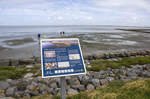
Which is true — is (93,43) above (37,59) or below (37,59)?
above

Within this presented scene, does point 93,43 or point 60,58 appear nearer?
point 60,58

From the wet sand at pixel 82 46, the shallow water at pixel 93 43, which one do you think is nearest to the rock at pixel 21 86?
the wet sand at pixel 82 46

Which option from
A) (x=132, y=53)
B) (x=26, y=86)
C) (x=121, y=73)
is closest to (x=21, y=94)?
(x=26, y=86)

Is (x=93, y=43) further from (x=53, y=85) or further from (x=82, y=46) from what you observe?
(x=53, y=85)

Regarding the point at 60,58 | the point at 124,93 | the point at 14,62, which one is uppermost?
the point at 60,58

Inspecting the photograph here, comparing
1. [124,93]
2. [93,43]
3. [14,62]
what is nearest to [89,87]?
[124,93]

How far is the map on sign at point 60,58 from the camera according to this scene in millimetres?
3819

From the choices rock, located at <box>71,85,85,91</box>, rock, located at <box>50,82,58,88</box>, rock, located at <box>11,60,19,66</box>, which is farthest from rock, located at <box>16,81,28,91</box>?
rock, located at <box>11,60,19,66</box>

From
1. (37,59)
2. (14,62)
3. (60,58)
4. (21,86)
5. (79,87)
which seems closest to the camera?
(60,58)

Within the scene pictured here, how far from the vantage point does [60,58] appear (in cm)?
401

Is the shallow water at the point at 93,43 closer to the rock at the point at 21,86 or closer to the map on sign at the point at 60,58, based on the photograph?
the rock at the point at 21,86

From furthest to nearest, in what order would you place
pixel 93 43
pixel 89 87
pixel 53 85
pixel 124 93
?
1. pixel 93 43
2. pixel 53 85
3. pixel 89 87
4. pixel 124 93

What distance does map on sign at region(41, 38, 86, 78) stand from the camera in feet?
12.5

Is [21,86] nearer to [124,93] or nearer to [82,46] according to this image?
[124,93]
